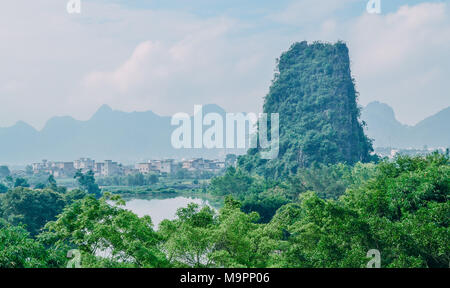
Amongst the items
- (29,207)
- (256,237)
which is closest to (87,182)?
(29,207)

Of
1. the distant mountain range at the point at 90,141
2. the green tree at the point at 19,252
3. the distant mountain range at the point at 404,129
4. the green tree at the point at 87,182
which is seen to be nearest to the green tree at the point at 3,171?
the green tree at the point at 87,182

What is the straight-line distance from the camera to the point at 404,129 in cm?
2078

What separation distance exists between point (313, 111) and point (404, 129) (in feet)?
13.9

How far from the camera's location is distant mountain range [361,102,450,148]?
1742 cm

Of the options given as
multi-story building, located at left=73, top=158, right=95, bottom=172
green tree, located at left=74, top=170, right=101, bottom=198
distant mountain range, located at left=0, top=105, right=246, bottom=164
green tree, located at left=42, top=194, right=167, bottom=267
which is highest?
distant mountain range, located at left=0, top=105, right=246, bottom=164

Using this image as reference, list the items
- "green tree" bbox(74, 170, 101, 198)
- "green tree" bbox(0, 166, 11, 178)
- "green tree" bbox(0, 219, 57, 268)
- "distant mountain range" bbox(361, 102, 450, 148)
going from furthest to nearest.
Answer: "green tree" bbox(0, 166, 11, 178)
"distant mountain range" bbox(361, 102, 450, 148)
"green tree" bbox(74, 170, 101, 198)
"green tree" bbox(0, 219, 57, 268)

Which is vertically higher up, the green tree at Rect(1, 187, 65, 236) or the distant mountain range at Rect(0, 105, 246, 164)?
the distant mountain range at Rect(0, 105, 246, 164)

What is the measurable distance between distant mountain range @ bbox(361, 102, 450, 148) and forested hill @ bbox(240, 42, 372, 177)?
5.44 ft

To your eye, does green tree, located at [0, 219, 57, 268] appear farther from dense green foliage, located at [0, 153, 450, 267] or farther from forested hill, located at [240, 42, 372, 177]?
forested hill, located at [240, 42, 372, 177]

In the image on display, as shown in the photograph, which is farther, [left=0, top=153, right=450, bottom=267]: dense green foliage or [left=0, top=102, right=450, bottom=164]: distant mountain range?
[left=0, top=102, right=450, bottom=164]: distant mountain range

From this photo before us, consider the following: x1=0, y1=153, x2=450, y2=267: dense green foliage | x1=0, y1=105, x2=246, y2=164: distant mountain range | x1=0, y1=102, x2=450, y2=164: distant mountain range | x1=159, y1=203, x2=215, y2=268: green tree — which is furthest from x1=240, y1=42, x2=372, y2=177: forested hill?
x1=159, y1=203, x2=215, y2=268: green tree

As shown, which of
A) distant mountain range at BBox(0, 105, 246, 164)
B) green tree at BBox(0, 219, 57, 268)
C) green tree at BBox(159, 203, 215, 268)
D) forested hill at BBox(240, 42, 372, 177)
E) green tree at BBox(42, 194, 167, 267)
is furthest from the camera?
forested hill at BBox(240, 42, 372, 177)

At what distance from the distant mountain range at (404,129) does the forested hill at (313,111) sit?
65.3 inches
